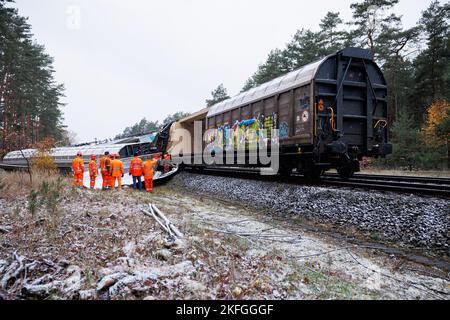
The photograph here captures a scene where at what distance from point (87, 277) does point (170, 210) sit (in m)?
3.83

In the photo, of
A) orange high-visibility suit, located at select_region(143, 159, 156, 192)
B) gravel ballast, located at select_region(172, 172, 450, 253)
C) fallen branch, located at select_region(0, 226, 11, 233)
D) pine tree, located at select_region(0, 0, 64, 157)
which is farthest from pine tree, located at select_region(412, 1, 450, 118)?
pine tree, located at select_region(0, 0, 64, 157)

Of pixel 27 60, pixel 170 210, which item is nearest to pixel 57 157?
pixel 27 60

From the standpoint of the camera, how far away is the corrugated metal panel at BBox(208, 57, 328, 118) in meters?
8.02

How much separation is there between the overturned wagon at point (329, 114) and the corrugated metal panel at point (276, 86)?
4cm

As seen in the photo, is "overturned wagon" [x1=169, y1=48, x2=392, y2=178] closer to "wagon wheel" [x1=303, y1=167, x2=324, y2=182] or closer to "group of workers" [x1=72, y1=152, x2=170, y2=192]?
"wagon wheel" [x1=303, y1=167, x2=324, y2=182]

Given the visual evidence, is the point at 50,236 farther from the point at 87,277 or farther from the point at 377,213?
the point at 377,213

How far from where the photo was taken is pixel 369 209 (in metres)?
5.79

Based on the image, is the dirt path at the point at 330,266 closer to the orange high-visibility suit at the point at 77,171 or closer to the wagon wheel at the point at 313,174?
the wagon wheel at the point at 313,174

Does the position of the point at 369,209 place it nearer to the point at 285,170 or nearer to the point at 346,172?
the point at 346,172

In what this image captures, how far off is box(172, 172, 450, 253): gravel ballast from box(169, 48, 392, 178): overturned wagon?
45.6 inches

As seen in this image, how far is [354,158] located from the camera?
27.2ft

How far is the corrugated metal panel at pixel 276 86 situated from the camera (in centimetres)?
802

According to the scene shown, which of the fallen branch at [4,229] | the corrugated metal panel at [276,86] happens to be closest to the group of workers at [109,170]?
the corrugated metal panel at [276,86]

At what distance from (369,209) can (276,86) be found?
5315 millimetres
